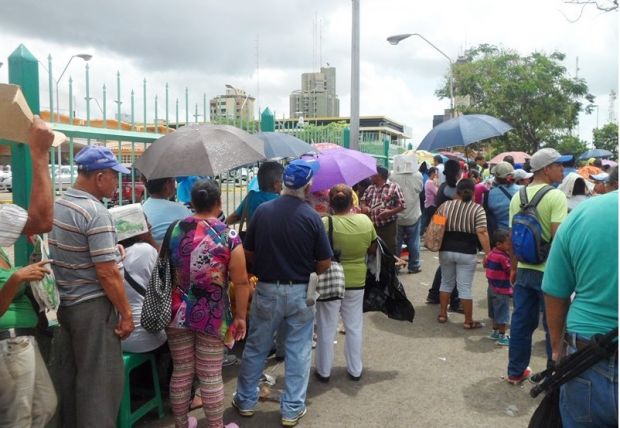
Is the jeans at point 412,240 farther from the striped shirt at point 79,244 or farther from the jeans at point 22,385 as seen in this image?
the jeans at point 22,385

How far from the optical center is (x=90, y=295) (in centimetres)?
294

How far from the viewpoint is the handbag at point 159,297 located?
3.27 m

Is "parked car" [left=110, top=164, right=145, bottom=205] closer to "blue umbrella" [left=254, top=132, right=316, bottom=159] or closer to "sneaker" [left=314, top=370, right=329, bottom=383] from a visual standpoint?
"blue umbrella" [left=254, top=132, right=316, bottom=159]

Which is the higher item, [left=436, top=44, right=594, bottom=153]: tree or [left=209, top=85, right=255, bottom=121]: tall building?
[left=436, top=44, right=594, bottom=153]: tree

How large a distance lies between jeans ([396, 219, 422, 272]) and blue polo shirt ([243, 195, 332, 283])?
480 cm

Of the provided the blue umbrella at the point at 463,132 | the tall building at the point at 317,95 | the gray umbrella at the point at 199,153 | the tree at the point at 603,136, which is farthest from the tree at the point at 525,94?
the gray umbrella at the point at 199,153

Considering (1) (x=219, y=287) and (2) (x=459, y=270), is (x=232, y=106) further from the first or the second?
(1) (x=219, y=287)

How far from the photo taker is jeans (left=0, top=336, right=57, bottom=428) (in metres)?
2.51

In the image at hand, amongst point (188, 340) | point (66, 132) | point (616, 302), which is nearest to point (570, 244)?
point (616, 302)

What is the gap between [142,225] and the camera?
3562 millimetres

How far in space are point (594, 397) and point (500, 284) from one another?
3.38 m

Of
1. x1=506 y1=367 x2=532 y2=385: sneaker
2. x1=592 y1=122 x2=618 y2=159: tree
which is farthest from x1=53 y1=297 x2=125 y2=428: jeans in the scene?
x1=592 y1=122 x2=618 y2=159: tree

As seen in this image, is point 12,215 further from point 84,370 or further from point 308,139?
point 308,139

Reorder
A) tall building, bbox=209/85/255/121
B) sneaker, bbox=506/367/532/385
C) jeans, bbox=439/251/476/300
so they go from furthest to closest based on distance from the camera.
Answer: tall building, bbox=209/85/255/121 < jeans, bbox=439/251/476/300 < sneaker, bbox=506/367/532/385
